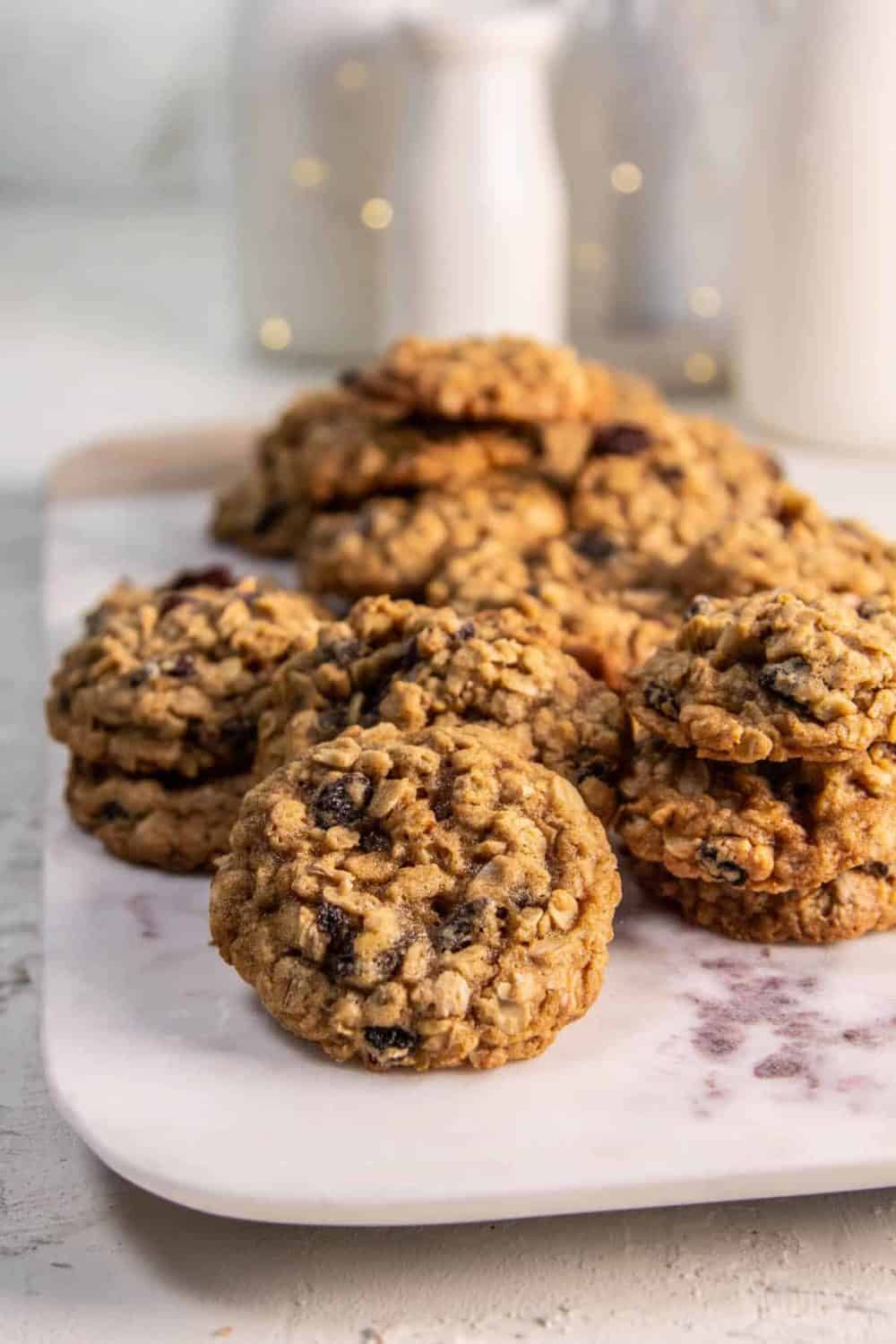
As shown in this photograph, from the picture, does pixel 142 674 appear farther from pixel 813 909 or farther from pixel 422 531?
pixel 813 909

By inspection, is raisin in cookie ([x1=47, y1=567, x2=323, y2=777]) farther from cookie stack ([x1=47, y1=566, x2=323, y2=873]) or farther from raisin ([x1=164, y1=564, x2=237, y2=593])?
raisin ([x1=164, y1=564, x2=237, y2=593])

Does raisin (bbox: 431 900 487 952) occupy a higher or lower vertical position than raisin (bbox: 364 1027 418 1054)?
higher

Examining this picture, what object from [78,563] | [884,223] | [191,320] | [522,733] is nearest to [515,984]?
[522,733]

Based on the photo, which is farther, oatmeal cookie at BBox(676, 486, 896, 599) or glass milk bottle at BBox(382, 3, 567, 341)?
glass milk bottle at BBox(382, 3, 567, 341)

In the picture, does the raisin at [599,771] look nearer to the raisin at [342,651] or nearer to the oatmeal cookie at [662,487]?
the raisin at [342,651]

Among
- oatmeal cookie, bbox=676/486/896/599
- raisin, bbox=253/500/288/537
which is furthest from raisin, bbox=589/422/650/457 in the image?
raisin, bbox=253/500/288/537

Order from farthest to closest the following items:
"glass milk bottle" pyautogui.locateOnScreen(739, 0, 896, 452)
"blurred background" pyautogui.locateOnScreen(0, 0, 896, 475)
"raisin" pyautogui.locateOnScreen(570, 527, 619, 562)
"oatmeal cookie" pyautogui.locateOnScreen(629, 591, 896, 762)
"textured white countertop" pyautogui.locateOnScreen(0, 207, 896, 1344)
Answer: "blurred background" pyautogui.locateOnScreen(0, 0, 896, 475), "glass milk bottle" pyautogui.locateOnScreen(739, 0, 896, 452), "raisin" pyautogui.locateOnScreen(570, 527, 619, 562), "oatmeal cookie" pyautogui.locateOnScreen(629, 591, 896, 762), "textured white countertop" pyautogui.locateOnScreen(0, 207, 896, 1344)

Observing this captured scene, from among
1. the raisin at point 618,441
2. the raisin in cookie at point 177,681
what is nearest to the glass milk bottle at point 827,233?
the raisin at point 618,441

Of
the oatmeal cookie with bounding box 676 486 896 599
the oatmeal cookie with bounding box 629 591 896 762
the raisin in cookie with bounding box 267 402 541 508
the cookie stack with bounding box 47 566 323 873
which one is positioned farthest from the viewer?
the raisin in cookie with bounding box 267 402 541 508
